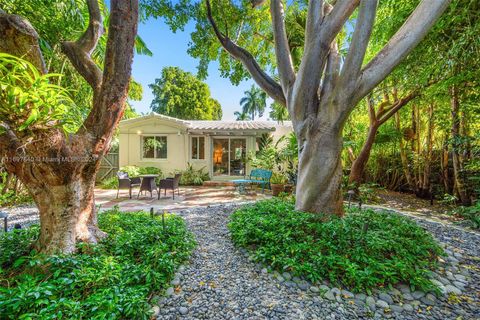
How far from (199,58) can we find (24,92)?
19.2 ft

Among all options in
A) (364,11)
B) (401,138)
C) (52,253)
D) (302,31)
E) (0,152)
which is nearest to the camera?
(0,152)

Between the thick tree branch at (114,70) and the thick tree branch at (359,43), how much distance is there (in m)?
3.35

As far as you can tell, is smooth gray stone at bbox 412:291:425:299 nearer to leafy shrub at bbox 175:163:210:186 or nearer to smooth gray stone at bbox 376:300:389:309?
smooth gray stone at bbox 376:300:389:309

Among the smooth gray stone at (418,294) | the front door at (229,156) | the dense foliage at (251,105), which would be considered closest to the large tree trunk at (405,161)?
the front door at (229,156)

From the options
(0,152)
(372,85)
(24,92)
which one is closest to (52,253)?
(0,152)

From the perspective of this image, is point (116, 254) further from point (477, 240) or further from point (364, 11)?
point (477, 240)

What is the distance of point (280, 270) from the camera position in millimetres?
2719

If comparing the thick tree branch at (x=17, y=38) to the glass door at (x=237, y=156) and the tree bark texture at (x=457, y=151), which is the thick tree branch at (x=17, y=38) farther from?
the glass door at (x=237, y=156)

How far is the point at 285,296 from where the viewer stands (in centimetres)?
230

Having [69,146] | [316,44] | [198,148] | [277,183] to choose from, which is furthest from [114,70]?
[198,148]

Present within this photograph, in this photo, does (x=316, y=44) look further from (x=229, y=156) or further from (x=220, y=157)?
(x=220, y=157)

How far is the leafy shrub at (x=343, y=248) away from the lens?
100 inches

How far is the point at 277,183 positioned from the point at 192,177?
201 inches

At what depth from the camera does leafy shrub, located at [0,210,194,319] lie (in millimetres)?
1689
